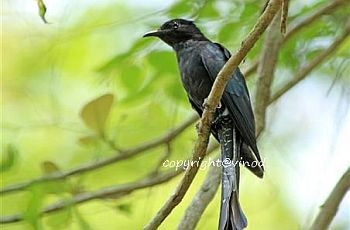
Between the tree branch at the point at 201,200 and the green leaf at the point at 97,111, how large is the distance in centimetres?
40

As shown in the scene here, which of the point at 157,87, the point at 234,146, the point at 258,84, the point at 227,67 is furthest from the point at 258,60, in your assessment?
the point at 227,67

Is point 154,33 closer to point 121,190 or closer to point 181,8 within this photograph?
point 181,8

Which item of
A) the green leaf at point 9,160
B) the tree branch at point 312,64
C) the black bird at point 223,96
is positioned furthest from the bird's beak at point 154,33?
the green leaf at point 9,160

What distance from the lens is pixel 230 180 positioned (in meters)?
2.38

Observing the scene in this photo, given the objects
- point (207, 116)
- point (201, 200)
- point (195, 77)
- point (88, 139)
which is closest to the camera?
point (207, 116)

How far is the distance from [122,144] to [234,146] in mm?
799

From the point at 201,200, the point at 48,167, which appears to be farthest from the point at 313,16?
the point at 48,167

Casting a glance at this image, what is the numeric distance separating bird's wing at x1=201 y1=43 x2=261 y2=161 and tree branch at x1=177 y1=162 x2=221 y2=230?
185mm

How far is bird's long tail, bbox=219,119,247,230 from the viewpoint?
88.0 inches

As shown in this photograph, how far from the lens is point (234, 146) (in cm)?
261

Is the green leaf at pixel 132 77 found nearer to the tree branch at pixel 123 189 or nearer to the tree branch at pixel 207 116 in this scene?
the tree branch at pixel 123 189

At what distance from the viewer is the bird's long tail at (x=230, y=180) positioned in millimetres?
2234

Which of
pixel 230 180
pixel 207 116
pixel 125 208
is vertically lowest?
pixel 125 208

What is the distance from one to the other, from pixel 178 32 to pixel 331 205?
0.78 metres
